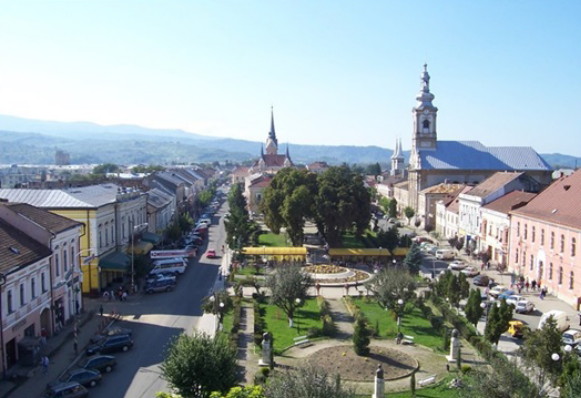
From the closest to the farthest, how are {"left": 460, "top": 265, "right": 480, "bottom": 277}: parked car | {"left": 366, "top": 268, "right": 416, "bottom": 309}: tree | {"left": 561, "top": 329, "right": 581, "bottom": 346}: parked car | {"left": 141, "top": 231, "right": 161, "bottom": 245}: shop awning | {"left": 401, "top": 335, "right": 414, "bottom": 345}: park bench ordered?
{"left": 561, "top": 329, "right": 581, "bottom": 346}: parked car
{"left": 401, "top": 335, "right": 414, "bottom": 345}: park bench
{"left": 366, "top": 268, "right": 416, "bottom": 309}: tree
{"left": 460, "top": 265, "right": 480, "bottom": 277}: parked car
{"left": 141, "top": 231, "right": 161, "bottom": 245}: shop awning

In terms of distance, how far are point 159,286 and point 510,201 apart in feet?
112

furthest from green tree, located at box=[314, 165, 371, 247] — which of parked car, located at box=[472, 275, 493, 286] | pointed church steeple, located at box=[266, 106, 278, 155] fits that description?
pointed church steeple, located at box=[266, 106, 278, 155]

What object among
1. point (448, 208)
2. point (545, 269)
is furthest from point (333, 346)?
point (448, 208)

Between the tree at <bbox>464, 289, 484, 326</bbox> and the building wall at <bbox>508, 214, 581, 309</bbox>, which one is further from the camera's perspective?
the building wall at <bbox>508, 214, 581, 309</bbox>

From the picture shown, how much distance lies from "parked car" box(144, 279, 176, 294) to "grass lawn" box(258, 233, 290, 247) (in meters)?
21.8

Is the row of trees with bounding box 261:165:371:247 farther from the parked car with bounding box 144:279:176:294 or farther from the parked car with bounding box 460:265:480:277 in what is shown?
the parked car with bounding box 144:279:176:294

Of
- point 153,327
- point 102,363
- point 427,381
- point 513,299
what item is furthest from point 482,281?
point 102,363

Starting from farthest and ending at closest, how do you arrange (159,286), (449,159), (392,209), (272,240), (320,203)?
1. (392,209)
2. (449,159)
3. (272,240)
4. (320,203)
5. (159,286)

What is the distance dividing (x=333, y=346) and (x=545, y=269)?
23.0 m

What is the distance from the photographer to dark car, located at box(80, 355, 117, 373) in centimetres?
2627

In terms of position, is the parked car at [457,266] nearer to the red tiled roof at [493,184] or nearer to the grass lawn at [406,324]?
the red tiled roof at [493,184]

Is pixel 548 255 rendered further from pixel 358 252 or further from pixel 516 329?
pixel 358 252

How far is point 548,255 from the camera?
44.5 m

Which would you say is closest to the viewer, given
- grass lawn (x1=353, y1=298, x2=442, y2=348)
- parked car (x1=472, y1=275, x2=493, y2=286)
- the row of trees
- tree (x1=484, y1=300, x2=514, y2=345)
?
tree (x1=484, y1=300, x2=514, y2=345)
